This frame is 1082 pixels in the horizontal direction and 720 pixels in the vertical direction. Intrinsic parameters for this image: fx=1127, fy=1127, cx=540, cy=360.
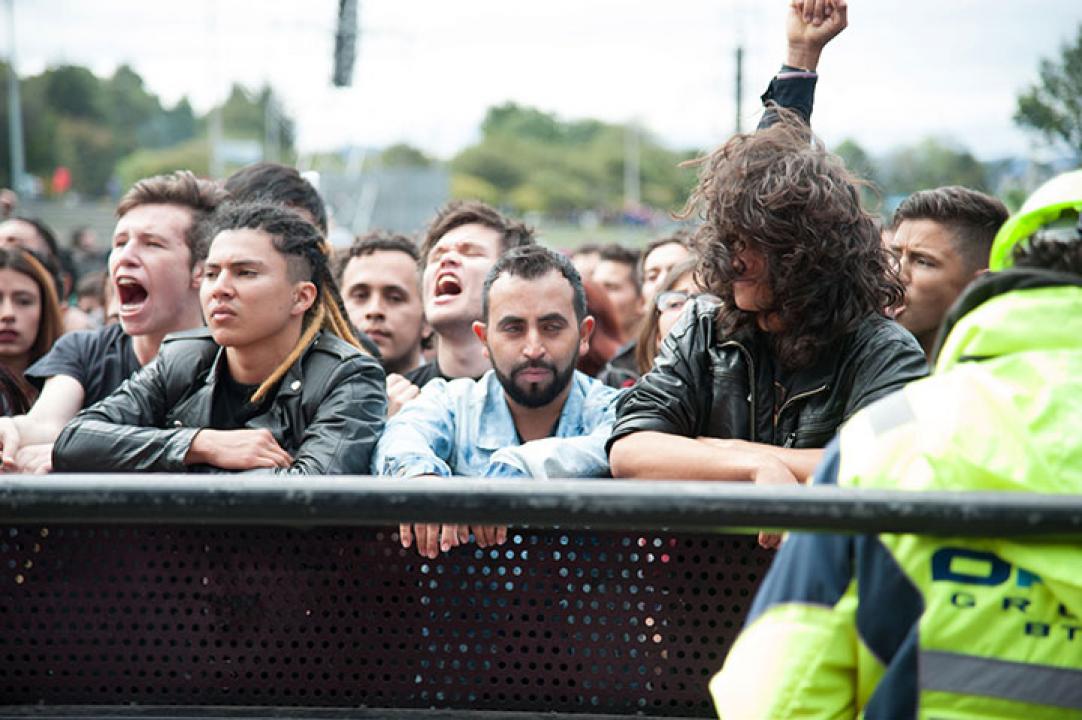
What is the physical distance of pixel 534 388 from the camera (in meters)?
3.36

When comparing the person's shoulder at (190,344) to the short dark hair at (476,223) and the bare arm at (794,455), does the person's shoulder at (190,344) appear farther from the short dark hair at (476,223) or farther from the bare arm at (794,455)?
the bare arm at (794,455)

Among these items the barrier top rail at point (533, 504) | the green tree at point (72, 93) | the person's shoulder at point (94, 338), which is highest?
the green tree at point (72, 93)

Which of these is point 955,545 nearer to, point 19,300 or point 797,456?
point 797,456

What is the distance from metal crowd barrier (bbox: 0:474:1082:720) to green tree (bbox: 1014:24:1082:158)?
13.9ft

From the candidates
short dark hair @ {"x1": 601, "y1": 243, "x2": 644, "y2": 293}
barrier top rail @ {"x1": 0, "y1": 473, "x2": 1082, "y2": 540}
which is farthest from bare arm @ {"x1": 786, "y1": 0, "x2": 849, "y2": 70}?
short dark hair @ {"x1": 601, "y1": 243, "x2": 644, "y2": 293}

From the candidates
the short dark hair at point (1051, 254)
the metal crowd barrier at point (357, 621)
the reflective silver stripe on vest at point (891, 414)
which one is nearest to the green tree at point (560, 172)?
the metal crowd barrier at point (357, 621)

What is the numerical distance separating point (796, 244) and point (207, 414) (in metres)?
1.76

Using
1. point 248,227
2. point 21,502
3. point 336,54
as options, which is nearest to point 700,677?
point 21,502

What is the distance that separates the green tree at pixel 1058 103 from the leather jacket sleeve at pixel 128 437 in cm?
444

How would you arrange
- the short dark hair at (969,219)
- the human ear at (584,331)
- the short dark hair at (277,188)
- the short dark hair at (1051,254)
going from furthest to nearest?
1. the short dark hair at (277,188)
2. the short dark hair at (969,219)
3. the human ear at (584,331)
4. the short dark hair at (1051,254)

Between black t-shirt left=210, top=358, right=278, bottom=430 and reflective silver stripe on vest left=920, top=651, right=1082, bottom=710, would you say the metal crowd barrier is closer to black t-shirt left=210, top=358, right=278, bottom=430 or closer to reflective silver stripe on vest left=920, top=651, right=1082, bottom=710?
reflective silver stripe on vest left=920, top=651, right=1082, bottom=710

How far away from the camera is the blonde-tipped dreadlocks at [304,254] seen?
11.7 feet

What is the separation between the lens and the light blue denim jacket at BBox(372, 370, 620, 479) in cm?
296

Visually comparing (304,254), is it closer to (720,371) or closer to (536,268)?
(536,268)
